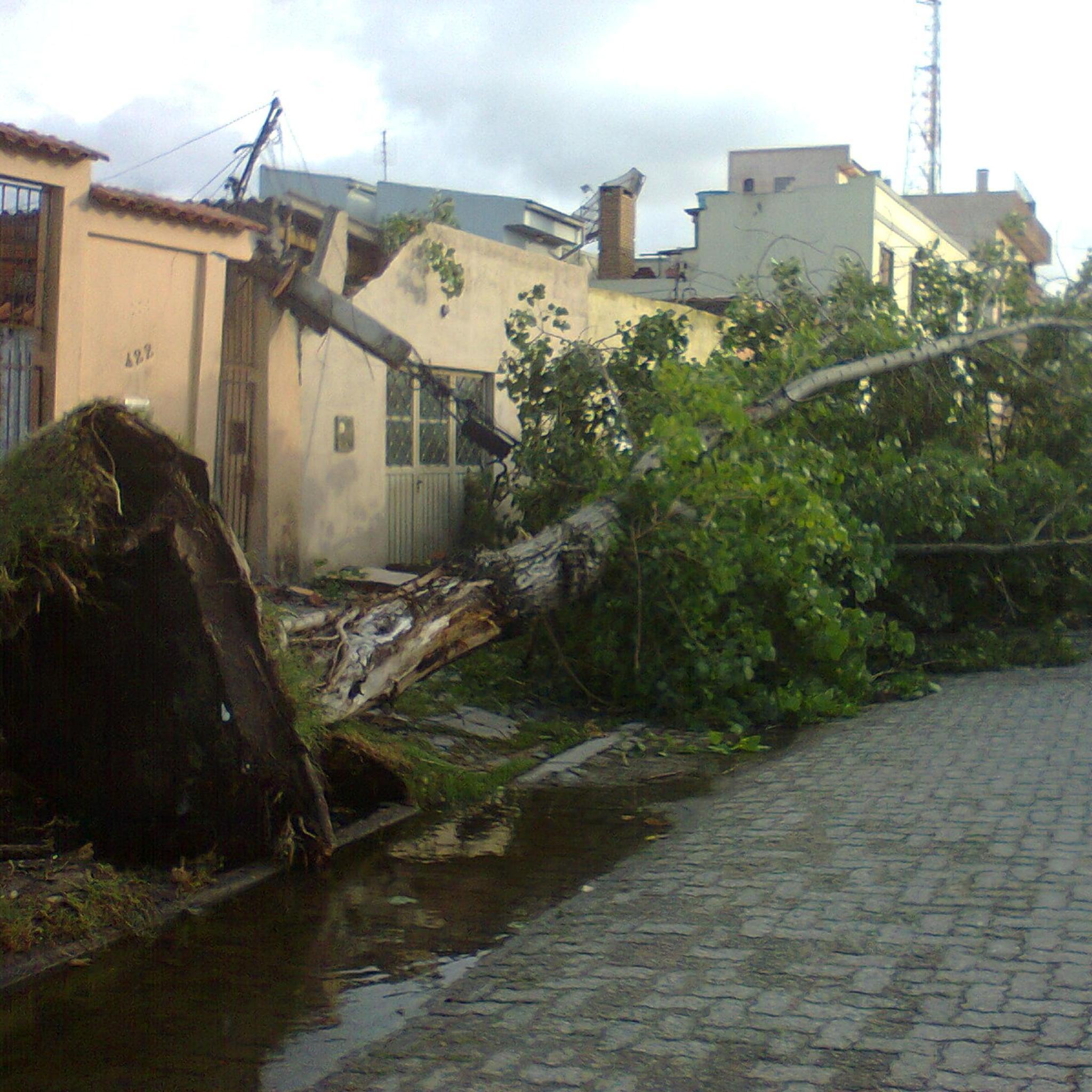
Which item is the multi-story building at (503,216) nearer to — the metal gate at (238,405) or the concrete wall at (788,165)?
the concrete wall at (788,165)

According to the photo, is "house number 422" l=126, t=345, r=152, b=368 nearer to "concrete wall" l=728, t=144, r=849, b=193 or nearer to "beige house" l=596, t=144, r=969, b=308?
"beige house" l=596, t=144, r=969, b=308

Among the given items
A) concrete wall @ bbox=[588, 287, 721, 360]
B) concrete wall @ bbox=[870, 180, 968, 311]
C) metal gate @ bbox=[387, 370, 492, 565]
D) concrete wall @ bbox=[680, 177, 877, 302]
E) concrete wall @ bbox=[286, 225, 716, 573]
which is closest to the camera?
concrete wall @ bbox=[286, 225, 716, 573]

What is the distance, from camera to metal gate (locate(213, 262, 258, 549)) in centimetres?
1161

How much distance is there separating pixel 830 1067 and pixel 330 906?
221 centimetres

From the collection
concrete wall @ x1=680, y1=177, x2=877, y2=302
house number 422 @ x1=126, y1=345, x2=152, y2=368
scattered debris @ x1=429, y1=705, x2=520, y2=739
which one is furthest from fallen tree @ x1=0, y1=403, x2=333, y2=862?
concrete wall @ x1=680, y1=177, x2=877, y2=302

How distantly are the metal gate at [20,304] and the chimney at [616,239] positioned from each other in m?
17.6

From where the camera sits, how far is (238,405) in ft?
38.6

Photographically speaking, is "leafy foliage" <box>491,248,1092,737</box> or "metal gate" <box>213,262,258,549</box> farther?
"metal gate" <box>213,262,258,549</box>

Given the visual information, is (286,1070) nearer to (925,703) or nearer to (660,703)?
(660,703)

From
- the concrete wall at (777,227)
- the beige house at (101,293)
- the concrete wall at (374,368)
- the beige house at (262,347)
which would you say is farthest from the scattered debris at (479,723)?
the concrete wall at (777,227)

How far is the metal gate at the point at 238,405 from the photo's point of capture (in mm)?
11609

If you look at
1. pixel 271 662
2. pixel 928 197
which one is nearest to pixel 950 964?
pixel 271 662

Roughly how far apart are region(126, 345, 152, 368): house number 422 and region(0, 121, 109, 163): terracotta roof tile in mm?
1567

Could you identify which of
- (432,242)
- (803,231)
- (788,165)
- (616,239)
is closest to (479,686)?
(432,242)
